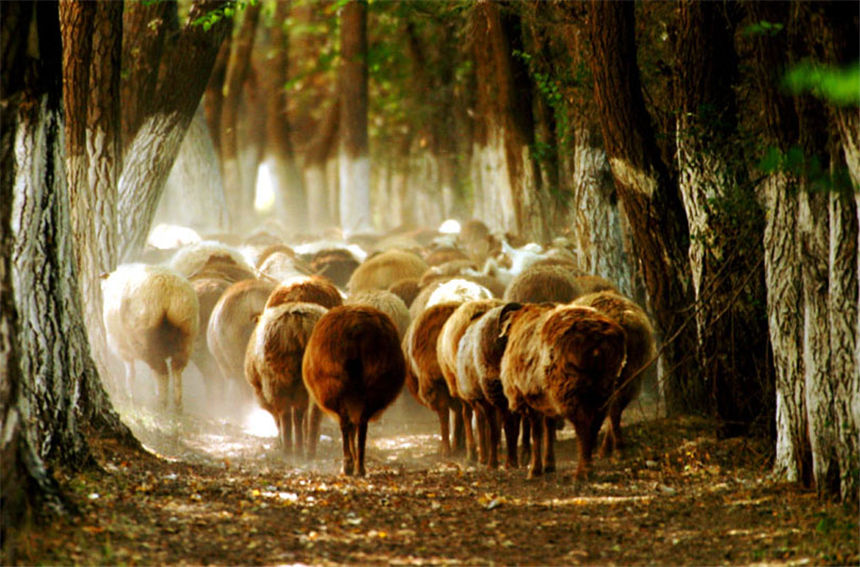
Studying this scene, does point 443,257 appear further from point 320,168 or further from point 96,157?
point 320,168

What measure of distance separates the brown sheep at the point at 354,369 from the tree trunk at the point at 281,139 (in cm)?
2916

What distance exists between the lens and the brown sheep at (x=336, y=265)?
19.1 metres

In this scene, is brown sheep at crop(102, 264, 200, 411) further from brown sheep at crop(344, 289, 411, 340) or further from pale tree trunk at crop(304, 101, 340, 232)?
pale tree trunk at crop(304, 101, 340, 232)

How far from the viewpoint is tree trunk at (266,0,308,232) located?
3856 centimetres

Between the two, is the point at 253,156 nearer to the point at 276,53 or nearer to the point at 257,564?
the point at 276,53

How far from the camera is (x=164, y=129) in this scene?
43.5ft

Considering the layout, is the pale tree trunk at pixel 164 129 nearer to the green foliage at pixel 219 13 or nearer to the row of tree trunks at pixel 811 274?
the green foliage at pixel 219 13

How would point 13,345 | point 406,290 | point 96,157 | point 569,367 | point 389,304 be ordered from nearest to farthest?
point 13,345
point 569,367
point 96,157
point 389,304
point 406,290

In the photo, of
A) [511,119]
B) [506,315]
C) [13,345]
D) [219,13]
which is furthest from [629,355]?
[511,119]

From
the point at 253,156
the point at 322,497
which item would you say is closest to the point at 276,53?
the point at 253,156

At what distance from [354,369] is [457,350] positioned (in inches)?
43.0

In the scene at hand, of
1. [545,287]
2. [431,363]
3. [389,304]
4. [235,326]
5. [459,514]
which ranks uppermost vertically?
[545,287]

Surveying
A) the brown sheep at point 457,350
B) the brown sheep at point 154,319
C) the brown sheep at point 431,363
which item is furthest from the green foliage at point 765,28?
the brown sheep at point 154,319

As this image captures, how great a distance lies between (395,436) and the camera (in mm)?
12508
